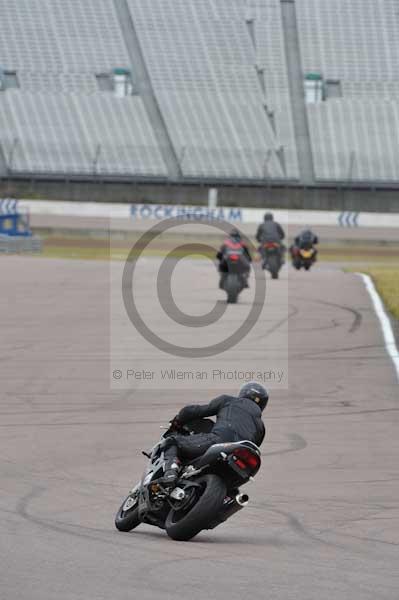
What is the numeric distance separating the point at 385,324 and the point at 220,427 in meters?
13.4

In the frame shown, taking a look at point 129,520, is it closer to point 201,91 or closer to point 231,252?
Result: point 231,252

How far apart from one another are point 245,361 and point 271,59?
4592cm

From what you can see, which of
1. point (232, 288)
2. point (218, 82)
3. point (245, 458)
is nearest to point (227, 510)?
point (245, 458)

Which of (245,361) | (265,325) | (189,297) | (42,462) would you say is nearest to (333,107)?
(189,297)

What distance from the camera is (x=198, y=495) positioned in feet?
21.5

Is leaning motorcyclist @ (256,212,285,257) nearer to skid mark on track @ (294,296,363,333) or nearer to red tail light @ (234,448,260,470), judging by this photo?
skid mark on track @ (294,296,363,333)

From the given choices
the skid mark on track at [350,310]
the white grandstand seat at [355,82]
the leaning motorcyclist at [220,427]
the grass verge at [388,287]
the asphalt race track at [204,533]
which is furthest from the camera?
the white grandstand seat at [355,82]

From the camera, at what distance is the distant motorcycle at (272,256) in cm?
3141

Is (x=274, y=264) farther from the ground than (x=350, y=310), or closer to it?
farther from the ground

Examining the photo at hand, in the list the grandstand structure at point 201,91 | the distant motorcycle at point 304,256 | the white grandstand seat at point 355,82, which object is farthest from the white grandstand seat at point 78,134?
→ the distant motorcycle at point 304,256

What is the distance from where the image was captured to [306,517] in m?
7.33

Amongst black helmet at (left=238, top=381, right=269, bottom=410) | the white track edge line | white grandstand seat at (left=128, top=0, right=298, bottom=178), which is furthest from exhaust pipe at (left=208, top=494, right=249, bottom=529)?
white grandstand seat at (left=128, top=0, right=298, bottom=178)

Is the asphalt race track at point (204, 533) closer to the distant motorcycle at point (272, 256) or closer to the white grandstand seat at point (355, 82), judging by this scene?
the distant motorcycle at point (272, 256)

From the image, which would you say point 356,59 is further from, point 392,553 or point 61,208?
point 392,553
